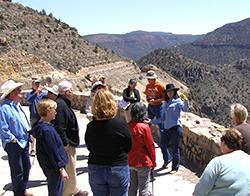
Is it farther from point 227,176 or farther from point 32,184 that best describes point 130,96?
point 227,176

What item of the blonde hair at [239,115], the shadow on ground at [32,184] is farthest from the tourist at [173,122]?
the blonde hair at [239,115]

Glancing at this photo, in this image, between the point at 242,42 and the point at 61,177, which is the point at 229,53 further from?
the point at 61,177

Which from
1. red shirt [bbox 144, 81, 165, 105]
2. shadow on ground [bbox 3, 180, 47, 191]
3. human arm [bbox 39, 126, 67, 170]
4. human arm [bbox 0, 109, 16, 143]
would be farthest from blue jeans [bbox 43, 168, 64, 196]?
red shirt [bbox 144, 81, 165, 105]

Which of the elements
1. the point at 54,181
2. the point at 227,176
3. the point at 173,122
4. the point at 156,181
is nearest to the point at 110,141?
the point at 54,181

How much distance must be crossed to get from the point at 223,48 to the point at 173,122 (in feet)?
564

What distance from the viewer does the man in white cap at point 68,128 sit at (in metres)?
6.10

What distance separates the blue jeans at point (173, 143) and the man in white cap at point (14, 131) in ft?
9.58

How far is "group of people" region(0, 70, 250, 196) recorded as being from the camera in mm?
3877

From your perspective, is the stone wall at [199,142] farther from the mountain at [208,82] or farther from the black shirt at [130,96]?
the mountain at [208,82]

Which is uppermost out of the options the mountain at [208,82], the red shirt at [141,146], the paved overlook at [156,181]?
the red shirt at [141,146]

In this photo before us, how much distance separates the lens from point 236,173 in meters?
3.81

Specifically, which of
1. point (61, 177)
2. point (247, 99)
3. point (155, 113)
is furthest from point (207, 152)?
point (247, 99)

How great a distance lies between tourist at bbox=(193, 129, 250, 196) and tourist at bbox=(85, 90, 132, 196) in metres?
1.07

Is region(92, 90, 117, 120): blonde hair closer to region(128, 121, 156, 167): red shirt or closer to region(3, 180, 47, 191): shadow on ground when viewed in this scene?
region(128, 121, 156, 167): red shirt
